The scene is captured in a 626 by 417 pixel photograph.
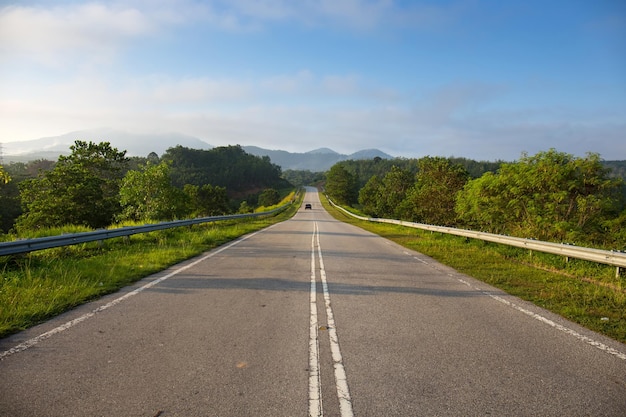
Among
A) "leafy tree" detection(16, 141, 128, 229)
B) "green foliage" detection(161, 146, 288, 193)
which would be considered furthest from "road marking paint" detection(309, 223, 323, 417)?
"green foliage" detection(161, 146, 288, 193)

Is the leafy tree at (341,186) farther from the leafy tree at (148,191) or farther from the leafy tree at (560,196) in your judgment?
the leafy tree at (560,196)

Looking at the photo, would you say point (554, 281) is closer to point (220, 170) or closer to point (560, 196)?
point (560, 196)

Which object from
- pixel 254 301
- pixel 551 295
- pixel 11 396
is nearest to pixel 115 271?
pixel 254 301

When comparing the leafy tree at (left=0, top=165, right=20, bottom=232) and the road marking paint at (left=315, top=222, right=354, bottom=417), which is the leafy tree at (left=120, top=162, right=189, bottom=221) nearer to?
the road marking paint at (left=315, top=222, right=354, bottom=417)

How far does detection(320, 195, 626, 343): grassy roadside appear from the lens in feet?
18.5

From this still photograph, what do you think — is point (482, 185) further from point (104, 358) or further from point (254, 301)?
point (104, 358)

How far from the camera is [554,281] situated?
816 cm

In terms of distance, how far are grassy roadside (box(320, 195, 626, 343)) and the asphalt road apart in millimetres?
490

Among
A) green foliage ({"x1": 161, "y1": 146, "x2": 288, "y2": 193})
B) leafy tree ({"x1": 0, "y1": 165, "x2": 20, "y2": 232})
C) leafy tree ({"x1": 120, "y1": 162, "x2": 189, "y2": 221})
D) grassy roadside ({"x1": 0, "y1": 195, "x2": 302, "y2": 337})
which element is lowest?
leafy tree ({"x1": 0, "y1": 165, "x2": 20, "y2": 232})

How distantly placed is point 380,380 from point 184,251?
30.7 feet

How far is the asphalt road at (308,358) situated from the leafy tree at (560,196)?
9.67 m

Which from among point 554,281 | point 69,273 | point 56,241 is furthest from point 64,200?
point 554,281

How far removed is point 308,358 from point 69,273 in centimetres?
637

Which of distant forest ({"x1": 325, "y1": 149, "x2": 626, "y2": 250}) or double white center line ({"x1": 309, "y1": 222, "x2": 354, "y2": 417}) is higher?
distant forest ({"x1": 325, "y1": 149, "x2": 626, "y2": 250})
